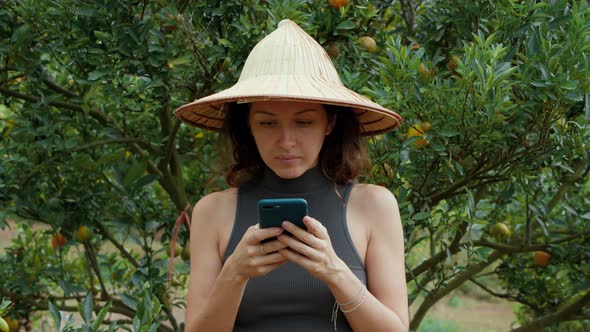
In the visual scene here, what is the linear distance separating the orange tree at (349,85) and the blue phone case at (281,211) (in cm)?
46

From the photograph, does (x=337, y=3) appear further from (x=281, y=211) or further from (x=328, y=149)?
(x=281, y=211)

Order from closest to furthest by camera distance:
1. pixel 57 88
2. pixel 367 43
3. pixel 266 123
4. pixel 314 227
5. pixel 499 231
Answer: pixel 314 227
pixel 266 123
pixel 367 43
pixel 57 88
pixel 499 231

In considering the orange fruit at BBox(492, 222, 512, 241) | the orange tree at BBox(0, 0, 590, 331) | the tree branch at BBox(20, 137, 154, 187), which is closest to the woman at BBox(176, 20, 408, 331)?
the orange tree at BBox(0, 0, 590, 331)

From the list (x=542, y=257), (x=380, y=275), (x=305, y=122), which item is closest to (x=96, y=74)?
(x=305, y=122)

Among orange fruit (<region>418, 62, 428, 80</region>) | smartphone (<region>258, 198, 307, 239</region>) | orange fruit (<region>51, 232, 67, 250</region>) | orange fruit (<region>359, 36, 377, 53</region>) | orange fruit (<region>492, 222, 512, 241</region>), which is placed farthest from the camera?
orange fruit (<region>492, 222, 512, 241</region>)

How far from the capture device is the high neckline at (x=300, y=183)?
5.87ft

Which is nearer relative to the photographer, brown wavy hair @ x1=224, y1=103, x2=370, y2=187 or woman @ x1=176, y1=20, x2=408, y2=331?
woman @ x1=176, y1=20, x2=408, y2=331

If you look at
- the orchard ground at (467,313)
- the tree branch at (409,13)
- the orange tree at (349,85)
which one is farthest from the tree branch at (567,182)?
the orchard ground at (467,313)

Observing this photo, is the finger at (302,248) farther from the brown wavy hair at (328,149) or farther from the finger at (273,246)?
the brown wavy hair at (328,149)

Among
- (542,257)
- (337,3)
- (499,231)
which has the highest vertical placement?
(337,3)

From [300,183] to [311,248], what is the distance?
344mm

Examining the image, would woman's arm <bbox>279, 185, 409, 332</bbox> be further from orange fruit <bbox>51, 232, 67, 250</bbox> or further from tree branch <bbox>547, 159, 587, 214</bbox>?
orange fruit <bbox>51, 232, 67, 250</bbox>

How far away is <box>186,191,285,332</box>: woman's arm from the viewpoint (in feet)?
4.93

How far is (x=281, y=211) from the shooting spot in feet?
A: 4.77
